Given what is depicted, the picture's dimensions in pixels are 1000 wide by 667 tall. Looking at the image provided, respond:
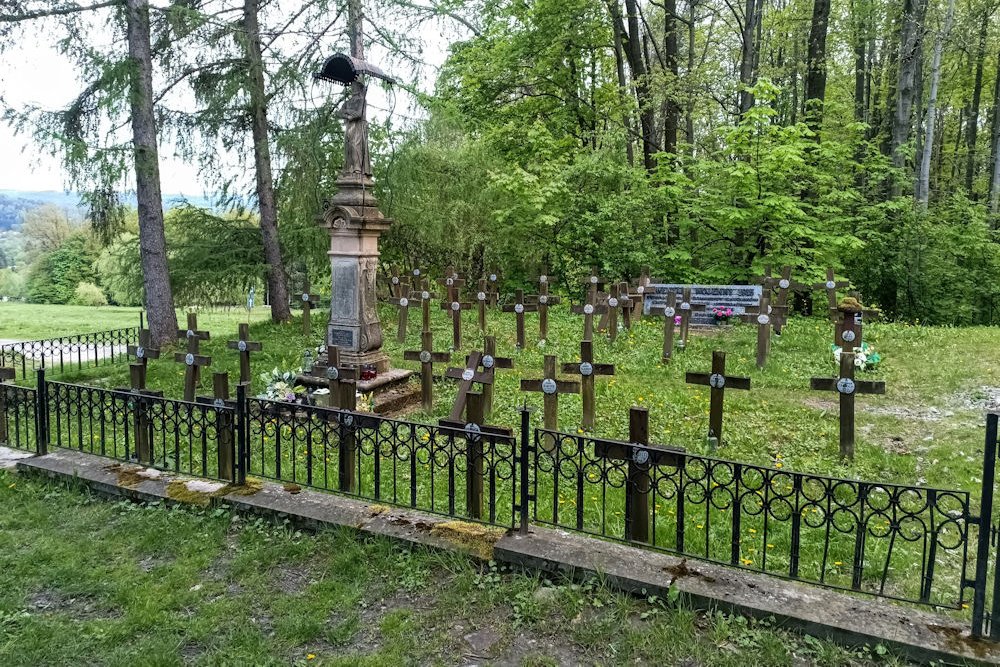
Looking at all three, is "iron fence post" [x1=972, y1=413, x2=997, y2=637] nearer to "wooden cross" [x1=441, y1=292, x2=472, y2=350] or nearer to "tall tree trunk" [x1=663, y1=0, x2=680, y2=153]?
"wooden cross" [x1=441, y1=292, x2=472, y2=350]

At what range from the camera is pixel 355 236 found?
→ 29.4 feet

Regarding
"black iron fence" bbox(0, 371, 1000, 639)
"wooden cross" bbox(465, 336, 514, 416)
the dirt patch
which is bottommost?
the dirt patch

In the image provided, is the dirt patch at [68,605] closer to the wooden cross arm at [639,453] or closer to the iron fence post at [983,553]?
the wooden cross arm at [639,453]

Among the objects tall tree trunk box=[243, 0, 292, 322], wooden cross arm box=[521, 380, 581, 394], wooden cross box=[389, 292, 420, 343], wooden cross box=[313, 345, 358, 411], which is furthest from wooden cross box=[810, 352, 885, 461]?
tall tree trunk box=[243, 0, 292, 322]

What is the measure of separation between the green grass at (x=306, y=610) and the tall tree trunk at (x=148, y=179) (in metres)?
8.22

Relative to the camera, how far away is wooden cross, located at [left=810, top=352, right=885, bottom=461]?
654 cm

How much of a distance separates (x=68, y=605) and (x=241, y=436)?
1.56 meters

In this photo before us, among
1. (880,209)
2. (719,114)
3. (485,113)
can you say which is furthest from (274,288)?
(719,114)

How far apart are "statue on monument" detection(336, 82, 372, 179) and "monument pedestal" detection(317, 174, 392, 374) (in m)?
0.11

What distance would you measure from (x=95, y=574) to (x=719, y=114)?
2467cm

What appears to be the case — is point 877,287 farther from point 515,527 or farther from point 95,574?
point 95,574

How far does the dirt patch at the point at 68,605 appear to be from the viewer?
3.82 metres

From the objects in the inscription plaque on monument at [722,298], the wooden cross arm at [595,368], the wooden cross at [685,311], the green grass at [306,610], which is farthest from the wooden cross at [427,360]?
the inscription plaque on monument at [722,298]

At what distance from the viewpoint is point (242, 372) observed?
901 centimetres
